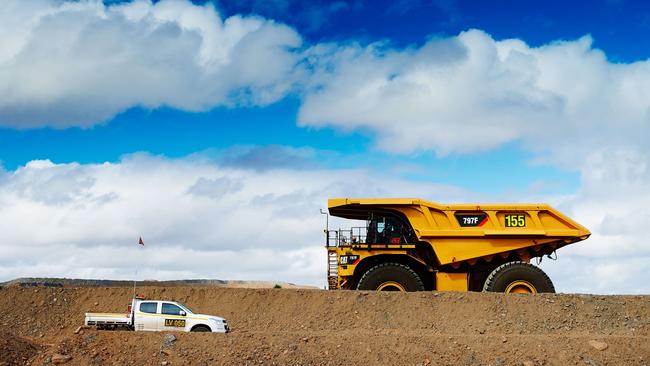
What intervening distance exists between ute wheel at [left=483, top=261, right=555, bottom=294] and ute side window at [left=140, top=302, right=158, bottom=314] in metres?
12.8

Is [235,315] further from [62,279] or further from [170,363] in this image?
[62,279]

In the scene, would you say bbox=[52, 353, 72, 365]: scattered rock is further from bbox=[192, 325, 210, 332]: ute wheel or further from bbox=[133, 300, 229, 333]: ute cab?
bbox=[192, 325, 210, 332]: ute wheel

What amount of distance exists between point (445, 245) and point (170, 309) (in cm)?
1121

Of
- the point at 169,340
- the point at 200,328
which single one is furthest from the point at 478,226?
the point at 169,340

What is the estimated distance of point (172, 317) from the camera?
24.5m

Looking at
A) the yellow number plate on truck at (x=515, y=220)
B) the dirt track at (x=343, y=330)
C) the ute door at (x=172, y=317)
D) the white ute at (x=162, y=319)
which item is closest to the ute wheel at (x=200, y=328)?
the white ute at (x=162, y=319)

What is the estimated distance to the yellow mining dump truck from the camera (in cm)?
2967

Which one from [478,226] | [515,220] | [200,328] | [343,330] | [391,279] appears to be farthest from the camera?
[515,220]

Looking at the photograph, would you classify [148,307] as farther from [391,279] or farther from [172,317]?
[391,279]

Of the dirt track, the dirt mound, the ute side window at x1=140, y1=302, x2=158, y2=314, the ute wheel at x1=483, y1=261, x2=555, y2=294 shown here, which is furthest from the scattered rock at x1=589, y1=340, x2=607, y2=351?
the dirt mound

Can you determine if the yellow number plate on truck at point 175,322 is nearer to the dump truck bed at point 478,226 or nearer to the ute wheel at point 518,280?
the dump truck bed at point 478,226

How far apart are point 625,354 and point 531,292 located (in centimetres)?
750

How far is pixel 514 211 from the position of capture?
3053 cm

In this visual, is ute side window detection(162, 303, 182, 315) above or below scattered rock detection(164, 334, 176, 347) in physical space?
above
